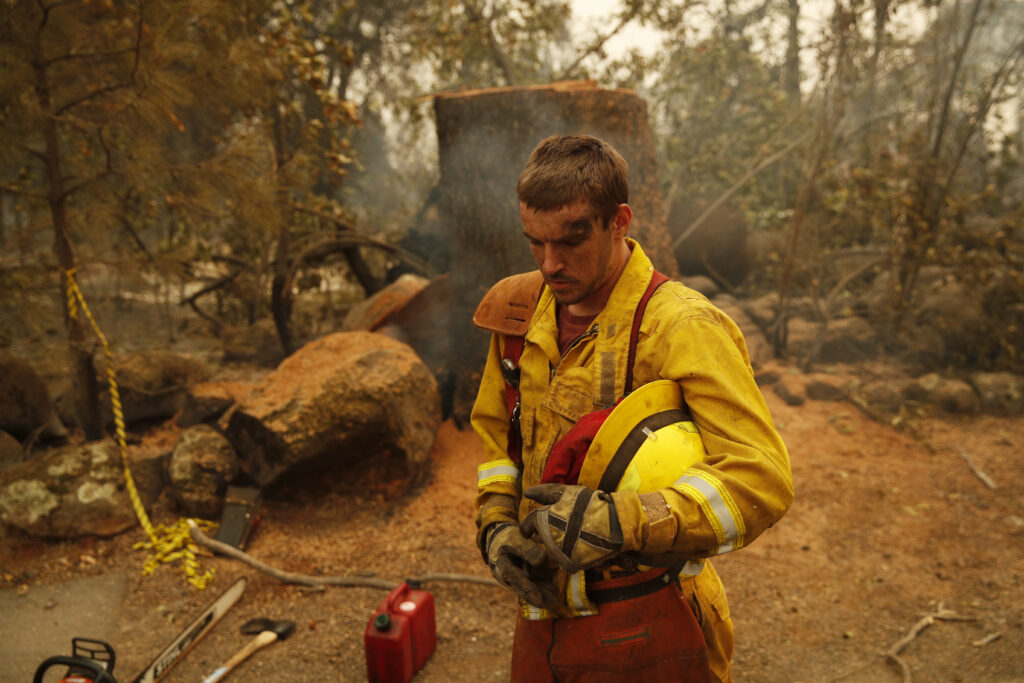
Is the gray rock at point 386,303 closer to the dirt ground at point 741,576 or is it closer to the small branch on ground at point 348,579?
the dirt ground at point 741,576

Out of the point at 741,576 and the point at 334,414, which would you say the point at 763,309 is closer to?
the point at 741,576

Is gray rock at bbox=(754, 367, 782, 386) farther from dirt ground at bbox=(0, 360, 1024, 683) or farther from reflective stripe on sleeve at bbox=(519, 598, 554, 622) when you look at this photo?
reflective stripe on sleeve at bbox=(519, 598, 554, 622)

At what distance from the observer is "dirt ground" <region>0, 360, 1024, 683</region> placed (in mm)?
3131

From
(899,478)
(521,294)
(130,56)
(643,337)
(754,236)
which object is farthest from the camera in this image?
(754,236)

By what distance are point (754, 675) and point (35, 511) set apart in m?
4.27

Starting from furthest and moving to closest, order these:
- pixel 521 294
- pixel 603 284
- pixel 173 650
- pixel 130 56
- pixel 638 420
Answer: pixel 130 56 → pixel 173 650 → pixel 521 294 → pixel 603 284 → pixel 638 420

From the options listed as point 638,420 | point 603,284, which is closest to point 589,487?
point 638,420

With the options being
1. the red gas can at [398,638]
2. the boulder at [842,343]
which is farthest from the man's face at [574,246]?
the boulder at [842,343]

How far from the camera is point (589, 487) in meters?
1.49

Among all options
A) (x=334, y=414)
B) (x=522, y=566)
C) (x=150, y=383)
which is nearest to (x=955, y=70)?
(x=334, y=414)

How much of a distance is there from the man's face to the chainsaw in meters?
2.05

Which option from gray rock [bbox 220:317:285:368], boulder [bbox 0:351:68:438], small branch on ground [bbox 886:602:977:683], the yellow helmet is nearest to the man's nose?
the yellow helmet

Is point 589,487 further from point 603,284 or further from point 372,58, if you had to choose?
point 372,58

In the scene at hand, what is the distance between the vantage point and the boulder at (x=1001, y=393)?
6.00m
